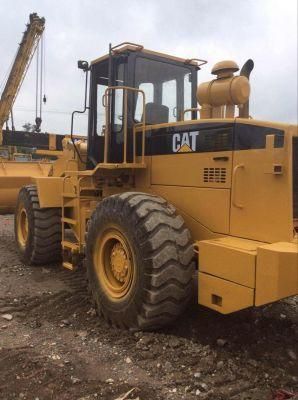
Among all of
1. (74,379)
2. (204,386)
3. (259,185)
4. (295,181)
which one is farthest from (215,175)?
(74,379)

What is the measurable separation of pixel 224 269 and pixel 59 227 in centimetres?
370

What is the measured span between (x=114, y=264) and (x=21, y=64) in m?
17.0

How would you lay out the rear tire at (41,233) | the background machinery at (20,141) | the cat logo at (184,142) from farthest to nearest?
the background machinery at (20,141)
the rear tire at (41,233)
the cat logo at (184,142)

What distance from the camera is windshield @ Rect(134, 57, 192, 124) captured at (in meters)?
5.51

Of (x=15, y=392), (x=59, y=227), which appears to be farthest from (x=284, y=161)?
(x=59, y=227)

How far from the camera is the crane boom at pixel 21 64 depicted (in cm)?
1912

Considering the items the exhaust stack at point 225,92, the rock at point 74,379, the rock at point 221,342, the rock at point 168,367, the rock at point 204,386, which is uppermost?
the exhaust stack at point 225,92

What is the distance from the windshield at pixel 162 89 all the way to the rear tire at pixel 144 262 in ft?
4.52

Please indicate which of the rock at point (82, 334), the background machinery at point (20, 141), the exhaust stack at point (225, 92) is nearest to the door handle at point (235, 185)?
the exhaust stack at point (225, 92)

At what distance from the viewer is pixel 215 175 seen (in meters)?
4.43

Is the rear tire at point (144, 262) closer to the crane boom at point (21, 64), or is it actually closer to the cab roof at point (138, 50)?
the cab roof at point (138, 50)

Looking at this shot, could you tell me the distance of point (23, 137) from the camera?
12.8m

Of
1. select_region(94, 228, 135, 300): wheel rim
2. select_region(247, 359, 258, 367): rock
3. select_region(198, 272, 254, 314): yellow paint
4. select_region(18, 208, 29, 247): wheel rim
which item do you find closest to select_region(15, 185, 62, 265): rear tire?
select_region(18, 208, 29, 247): wheel rim

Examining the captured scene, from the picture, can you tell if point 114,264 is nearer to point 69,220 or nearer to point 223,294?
point 223,294
